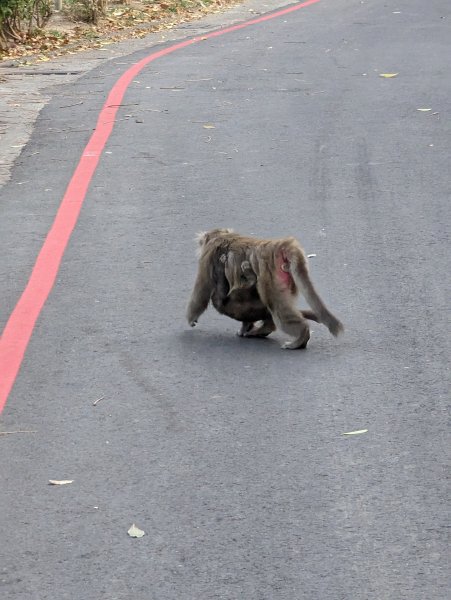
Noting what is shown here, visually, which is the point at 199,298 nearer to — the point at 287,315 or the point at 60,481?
the point at 287,315

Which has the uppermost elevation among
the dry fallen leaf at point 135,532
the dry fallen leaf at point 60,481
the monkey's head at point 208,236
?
the monkey's head at point 208,236

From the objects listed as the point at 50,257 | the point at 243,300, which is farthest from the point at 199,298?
the point at 50,257

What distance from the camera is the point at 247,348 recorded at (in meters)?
6.50

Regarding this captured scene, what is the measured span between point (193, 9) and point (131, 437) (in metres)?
17.0

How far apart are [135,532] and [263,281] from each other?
7.11ft

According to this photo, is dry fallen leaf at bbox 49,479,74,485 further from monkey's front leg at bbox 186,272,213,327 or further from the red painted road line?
monkey's front leg at bbox 186,272,213,327

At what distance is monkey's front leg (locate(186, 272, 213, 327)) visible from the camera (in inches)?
259

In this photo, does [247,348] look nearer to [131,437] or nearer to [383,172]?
[131,437]

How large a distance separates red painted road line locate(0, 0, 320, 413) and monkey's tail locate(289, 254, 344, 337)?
1435mm

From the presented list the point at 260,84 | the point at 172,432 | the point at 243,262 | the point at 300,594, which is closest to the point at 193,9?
the point at 260,84

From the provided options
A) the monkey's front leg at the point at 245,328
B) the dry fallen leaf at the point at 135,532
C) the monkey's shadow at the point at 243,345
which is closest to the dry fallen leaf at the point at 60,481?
the dry fallen leaf at the point at 135,532

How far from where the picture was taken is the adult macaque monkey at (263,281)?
624 cm

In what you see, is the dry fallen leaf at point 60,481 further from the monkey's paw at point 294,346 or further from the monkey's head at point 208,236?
the monkey's head at point 208,236

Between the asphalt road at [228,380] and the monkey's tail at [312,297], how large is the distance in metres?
0.18
